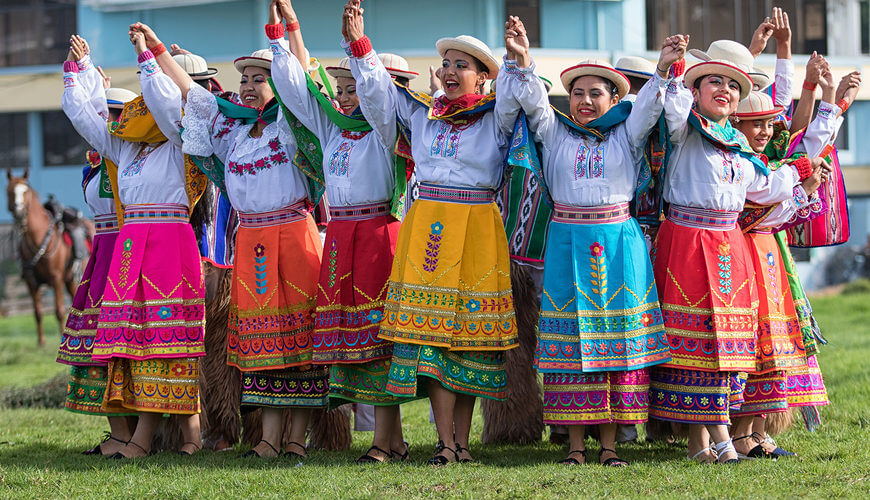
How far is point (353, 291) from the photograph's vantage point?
541 cm

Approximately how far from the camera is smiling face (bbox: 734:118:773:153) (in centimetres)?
561

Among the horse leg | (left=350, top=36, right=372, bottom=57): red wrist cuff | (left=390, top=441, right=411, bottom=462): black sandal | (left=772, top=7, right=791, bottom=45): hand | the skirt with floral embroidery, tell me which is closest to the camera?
(left=350, top=36, right=372, bottom=57): red wrist cuff

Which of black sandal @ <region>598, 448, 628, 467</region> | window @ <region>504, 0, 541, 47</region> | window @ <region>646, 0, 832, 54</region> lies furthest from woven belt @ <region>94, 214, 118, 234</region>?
window @ <region>646, 0, 832, 54</region>

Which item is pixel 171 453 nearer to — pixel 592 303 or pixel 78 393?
pixel 78 393

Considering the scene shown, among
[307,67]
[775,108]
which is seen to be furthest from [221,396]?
[775,108]

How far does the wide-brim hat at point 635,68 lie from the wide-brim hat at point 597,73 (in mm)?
289

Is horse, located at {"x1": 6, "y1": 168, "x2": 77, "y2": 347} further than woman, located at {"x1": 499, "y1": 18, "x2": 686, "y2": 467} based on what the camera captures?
Yes

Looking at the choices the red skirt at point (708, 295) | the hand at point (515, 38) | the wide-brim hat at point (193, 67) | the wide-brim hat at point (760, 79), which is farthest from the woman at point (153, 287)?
the wide-brim hat at point (760, 79)

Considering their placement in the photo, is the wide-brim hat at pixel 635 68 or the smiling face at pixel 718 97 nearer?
the smiling face at pixel 718 97

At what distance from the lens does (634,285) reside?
5066 millimetres

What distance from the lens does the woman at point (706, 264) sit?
5.05 m

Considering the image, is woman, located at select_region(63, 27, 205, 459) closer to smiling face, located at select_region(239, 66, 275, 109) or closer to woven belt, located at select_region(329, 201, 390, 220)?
smiling face, located at select_region(239, 66, 275, 109)

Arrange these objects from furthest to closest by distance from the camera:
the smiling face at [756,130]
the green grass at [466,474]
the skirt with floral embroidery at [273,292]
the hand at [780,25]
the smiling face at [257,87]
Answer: the hand at [780,25]
the smiling face at [257,87]
the smiling face at [756,130]
the skirt with floral embroidery at [273,292]
the green grass at [466,474]

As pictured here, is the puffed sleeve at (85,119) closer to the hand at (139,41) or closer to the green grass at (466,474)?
the hand at (139,41)
